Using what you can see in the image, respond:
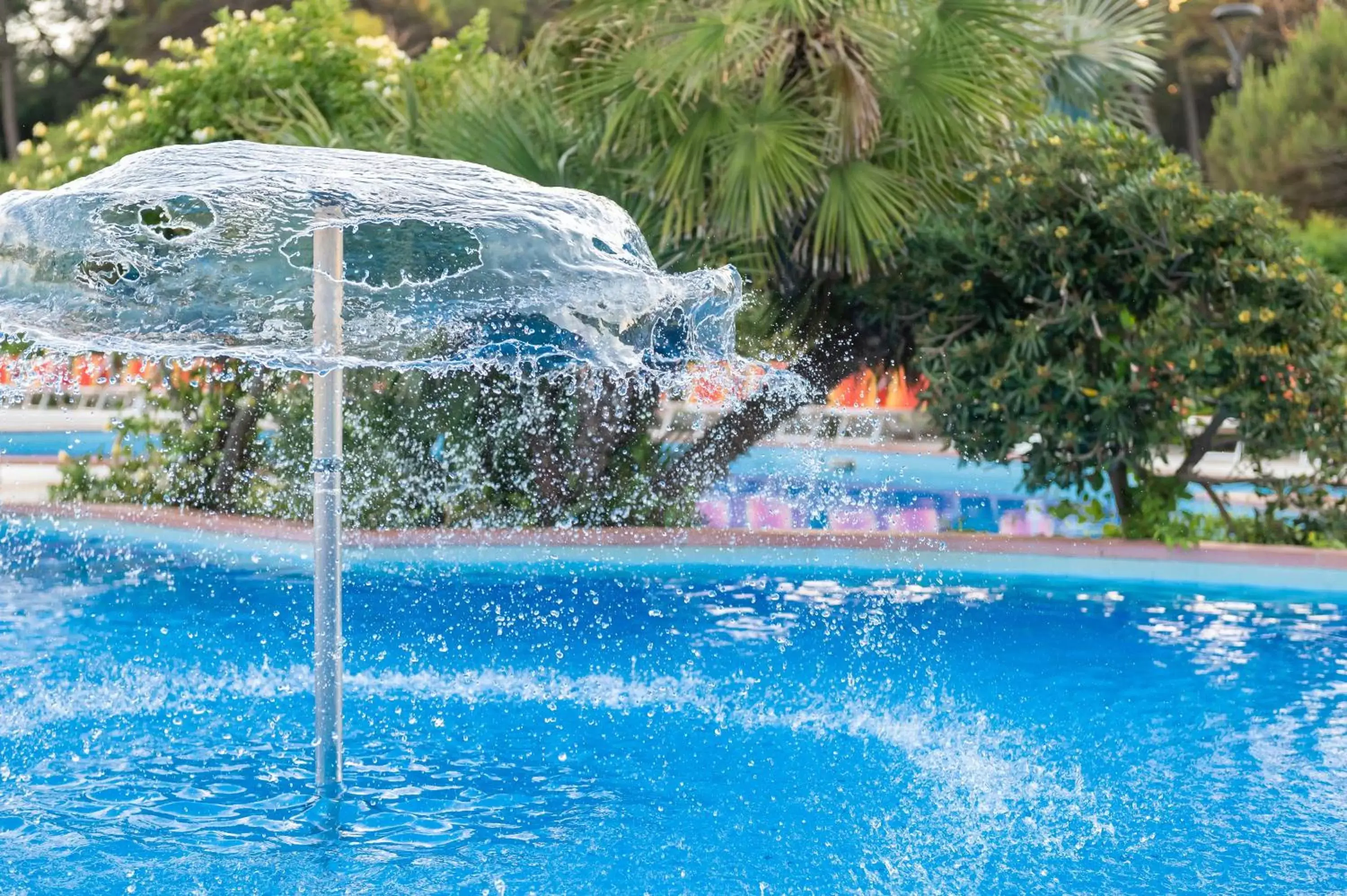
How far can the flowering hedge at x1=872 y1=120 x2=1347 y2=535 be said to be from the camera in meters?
10.2

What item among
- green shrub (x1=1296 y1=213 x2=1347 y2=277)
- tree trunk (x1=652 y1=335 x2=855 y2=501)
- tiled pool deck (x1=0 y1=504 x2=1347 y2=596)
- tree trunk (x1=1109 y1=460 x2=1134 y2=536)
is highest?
green shrub (x1=1296 y1=213 x2=1347 y2=277)

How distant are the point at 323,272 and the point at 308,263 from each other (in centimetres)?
35

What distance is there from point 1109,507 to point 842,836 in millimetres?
9386

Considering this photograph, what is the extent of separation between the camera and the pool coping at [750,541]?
10234 mm

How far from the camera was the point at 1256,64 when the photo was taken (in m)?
35.0

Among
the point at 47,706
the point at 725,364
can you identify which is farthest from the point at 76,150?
the point at 725,364

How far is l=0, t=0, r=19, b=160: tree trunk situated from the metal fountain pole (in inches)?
1245

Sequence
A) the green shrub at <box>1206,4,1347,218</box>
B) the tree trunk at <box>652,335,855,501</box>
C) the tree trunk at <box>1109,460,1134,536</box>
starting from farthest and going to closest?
the green shrub at <box>1206,4,1347,218</box> → the tree trunk at <box>652,335,855,501</box> → the tree trunk at <box>1109,460,1134,536</box>

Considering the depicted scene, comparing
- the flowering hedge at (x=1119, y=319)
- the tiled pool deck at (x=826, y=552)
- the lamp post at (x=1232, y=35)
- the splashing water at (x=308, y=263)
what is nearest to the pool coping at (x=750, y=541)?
the tiled pool deck at (x=826, y=552)

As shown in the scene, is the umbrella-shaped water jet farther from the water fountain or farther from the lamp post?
the lamp post

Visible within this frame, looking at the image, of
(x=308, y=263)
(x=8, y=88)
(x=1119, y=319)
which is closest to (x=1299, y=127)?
(x=1119, y=319)

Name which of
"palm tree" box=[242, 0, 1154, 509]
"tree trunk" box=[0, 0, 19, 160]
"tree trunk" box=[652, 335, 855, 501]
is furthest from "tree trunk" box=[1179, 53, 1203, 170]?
"palm tree" box=[242, 0, 1154, 509]

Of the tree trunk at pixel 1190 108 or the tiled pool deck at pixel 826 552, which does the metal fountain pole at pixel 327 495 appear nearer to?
the tiled pool deck at pixel 826 552

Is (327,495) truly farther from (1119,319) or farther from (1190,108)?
(1190,108)
